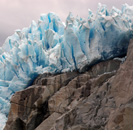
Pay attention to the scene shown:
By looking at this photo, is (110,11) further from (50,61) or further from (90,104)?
(90,104)

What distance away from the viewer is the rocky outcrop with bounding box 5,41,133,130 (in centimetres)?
350

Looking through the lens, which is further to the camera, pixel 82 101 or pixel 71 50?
pixel 71 50

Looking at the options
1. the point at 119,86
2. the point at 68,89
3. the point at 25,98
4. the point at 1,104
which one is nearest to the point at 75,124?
the point at 119,86

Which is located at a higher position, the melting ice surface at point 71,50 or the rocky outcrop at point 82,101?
the melting ice surface at point 71,50

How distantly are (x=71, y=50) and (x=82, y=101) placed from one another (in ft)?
12.4

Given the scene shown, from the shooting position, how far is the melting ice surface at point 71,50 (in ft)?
23.9

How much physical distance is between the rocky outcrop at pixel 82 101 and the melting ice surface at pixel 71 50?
59 cm

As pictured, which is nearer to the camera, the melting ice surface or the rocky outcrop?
the rocky outcrop

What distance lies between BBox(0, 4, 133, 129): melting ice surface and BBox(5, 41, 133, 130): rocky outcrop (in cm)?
59

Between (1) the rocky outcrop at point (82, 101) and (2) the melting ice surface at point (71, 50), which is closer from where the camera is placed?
(1) the rocky outcrop at point (82, 101)

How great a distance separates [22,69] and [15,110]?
2.97 m

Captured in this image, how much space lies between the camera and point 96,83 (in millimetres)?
5547

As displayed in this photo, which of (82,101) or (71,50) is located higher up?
(71,50)

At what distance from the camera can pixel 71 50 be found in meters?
8.06
